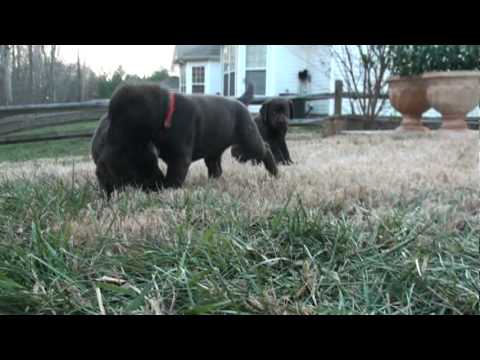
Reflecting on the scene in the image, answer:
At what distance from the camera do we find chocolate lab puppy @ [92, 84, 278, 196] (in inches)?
117

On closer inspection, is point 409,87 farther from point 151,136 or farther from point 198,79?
point 198,79

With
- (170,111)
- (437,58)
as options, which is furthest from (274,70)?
(170,111)

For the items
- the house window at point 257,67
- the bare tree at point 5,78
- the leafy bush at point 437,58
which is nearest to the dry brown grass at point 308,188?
the bare tree at point 5,78

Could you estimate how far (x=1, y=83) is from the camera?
473 cm

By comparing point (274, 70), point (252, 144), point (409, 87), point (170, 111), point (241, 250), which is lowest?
point (241, 250)

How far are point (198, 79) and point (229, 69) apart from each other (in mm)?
2203

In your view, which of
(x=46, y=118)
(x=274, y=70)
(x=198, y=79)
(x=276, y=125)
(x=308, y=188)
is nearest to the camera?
(x=308, y=188)

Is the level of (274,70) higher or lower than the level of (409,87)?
higher

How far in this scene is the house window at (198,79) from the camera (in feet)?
65.3

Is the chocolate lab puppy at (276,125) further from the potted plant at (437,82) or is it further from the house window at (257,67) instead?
the house window at (257,67)

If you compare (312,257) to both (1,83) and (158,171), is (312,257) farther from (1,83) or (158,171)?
(1,83)

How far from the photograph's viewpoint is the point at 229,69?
1858cm

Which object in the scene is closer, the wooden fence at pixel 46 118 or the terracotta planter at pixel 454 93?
the wooden fence at pixel 46 118

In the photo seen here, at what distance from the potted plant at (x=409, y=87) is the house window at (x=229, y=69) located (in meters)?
10.0
